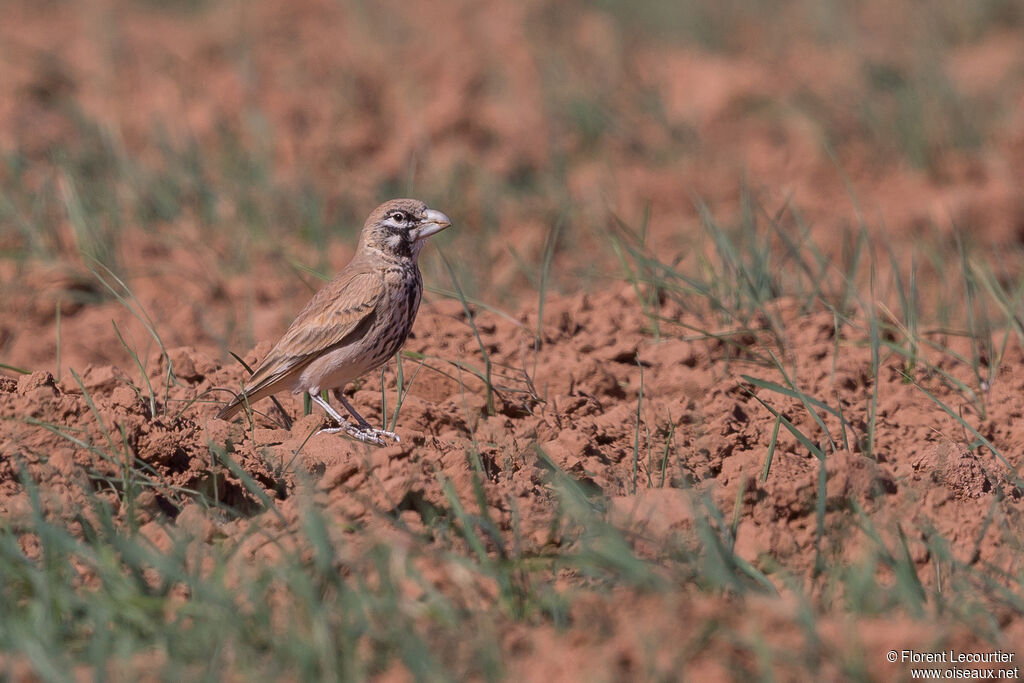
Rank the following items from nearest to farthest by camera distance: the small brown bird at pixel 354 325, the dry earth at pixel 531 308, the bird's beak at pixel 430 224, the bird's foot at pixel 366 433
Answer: the dry earth at pixel 531 308 → the bird's foot at pixel 366 433 → the small brown bird at pixel 354 325 → the bird's beak at pixel 430 224

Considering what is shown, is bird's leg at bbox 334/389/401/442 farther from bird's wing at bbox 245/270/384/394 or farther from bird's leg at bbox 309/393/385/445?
bird's wing at bbox 245/270/384/394

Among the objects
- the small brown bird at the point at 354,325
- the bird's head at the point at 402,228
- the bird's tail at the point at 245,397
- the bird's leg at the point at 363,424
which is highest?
the bird's head at the point at 402,228

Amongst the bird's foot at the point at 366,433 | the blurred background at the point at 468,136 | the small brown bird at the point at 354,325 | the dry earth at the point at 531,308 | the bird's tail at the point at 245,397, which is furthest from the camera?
the blurred background at the point at 468,136

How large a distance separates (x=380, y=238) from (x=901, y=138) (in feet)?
18.1

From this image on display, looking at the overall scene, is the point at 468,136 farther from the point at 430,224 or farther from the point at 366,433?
the point at 366,433

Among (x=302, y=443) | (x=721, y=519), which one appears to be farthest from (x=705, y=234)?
(x=721, y=519)

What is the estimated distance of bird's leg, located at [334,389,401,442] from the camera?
4652 millimetres

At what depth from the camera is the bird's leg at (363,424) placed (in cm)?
465

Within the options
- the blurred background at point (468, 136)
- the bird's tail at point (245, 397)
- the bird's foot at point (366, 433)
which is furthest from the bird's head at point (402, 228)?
the blurred background at point (468, 136)

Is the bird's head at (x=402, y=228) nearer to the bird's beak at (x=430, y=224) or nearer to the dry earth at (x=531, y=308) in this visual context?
the bird's beak at (x=430, y=224)

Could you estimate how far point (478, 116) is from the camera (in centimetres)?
1024

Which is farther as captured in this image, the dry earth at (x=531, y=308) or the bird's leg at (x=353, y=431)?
the bird's leg at (x=353, y=431)

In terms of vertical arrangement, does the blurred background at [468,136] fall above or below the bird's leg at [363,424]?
above

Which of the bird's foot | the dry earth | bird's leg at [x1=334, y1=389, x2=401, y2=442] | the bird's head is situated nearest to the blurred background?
the dry earth
